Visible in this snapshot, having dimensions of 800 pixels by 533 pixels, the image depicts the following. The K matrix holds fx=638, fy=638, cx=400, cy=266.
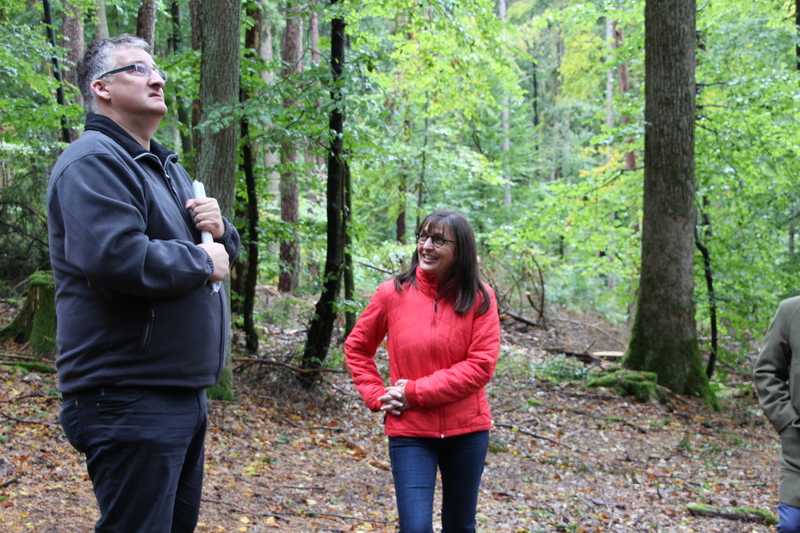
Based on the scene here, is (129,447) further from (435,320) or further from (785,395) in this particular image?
(785,395)

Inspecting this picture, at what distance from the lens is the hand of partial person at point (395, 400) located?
114 inches

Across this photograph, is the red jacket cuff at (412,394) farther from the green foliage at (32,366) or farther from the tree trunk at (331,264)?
the green foliage at (32,366)

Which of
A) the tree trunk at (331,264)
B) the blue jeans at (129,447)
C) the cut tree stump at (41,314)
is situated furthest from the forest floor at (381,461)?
the blue jeans at (129,447)

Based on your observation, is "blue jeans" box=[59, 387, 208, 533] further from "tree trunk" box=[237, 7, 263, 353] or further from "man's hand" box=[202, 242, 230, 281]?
"tree trunk" box=[237, 7, 263, 353]

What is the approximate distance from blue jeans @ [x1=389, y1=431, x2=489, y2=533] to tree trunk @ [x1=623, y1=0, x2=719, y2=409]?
7.39 m

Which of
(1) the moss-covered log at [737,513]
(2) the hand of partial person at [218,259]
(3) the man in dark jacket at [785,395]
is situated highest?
(2) the hand of partial person at [218,259]

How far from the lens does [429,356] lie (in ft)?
9.78

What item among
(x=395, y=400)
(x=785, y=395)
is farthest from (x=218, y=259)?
(x=785, y=395)

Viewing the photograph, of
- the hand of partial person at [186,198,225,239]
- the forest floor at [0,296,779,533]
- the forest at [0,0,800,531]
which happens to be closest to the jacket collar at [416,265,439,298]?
the hand of partial person at [186,198,225,239]

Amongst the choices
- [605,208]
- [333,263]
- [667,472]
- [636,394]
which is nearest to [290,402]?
[333,263]

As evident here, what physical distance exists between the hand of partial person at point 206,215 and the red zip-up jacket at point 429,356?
102cm

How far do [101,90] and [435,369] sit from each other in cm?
180

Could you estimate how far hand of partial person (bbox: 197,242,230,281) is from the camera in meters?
2.20

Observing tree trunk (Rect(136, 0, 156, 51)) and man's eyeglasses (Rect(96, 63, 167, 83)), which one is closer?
man's eyeglasses (Rect(96, 63, 167, 83))
